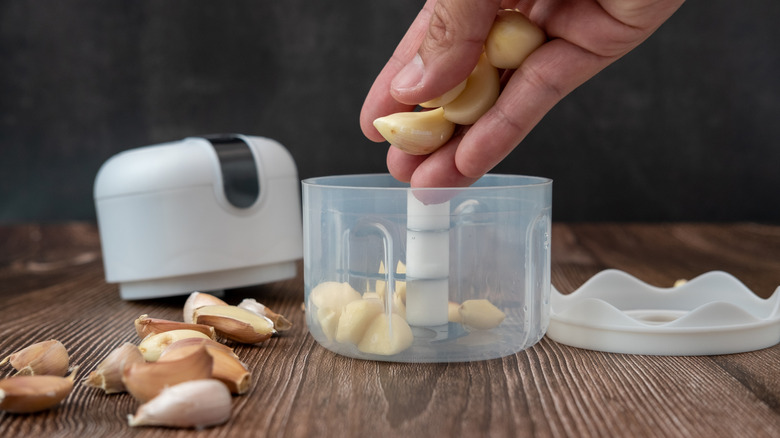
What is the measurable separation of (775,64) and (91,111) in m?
1.66

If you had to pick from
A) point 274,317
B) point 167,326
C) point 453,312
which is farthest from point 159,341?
point 453,312

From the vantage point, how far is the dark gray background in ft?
5.86

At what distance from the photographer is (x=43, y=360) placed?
0.61 m

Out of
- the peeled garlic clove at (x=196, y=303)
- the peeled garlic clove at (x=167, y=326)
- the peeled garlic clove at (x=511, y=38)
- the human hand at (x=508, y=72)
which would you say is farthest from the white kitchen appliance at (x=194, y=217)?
the peeled garlic clove at (x=511, y=38)

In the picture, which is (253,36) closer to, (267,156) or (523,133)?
(267,156)

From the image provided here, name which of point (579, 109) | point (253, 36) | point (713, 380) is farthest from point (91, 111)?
point (713, 380)

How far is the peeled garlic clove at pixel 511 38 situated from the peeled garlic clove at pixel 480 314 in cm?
20

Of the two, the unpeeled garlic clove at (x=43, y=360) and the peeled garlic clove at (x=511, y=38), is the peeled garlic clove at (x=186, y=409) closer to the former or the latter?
the unpeeled garlic clove at (x=43, y=360)

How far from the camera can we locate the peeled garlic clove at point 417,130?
595mm

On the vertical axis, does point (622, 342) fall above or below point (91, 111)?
below

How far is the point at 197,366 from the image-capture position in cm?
53

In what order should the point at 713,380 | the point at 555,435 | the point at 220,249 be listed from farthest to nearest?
1. the point at 220,249
2. the point at 713,380
3. the point at 555,435

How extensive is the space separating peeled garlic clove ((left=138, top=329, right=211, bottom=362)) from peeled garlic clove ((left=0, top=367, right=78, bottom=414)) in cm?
9

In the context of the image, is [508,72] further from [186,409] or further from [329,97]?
[329,97]
